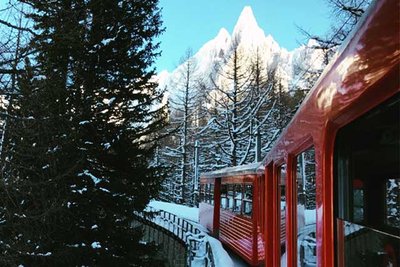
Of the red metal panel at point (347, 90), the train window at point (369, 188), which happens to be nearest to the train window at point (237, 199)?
the red metal panel at point (347, 90)

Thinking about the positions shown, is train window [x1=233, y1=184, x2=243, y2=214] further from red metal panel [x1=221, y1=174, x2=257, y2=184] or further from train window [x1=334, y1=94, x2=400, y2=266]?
train window [x1=334, y1=94, x2=400, y2=266]

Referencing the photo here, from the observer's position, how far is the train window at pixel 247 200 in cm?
1054

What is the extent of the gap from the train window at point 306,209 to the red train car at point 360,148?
22 mm

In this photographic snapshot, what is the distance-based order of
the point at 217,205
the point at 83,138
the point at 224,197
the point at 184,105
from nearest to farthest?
the point at 83,138 → the point at 224,197 → the point at 217,205 → the point at 184,105

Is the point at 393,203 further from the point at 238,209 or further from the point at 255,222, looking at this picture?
the point at 238,209

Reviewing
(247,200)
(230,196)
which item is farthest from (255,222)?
(230,196)

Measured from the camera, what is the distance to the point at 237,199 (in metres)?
12.3

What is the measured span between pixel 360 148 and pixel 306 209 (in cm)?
121

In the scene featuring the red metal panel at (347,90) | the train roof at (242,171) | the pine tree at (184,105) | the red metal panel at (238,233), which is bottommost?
the red metal panel at (238,233)

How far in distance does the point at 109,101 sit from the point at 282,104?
80.5 ft

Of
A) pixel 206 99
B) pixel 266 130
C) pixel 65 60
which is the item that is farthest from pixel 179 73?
pixel 65 60

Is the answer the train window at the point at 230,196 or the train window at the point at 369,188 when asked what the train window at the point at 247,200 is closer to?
the train window at the point at 230,196

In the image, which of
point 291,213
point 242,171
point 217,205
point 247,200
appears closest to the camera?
point 291,213

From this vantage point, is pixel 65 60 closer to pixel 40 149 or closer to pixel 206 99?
pixel 40 149
